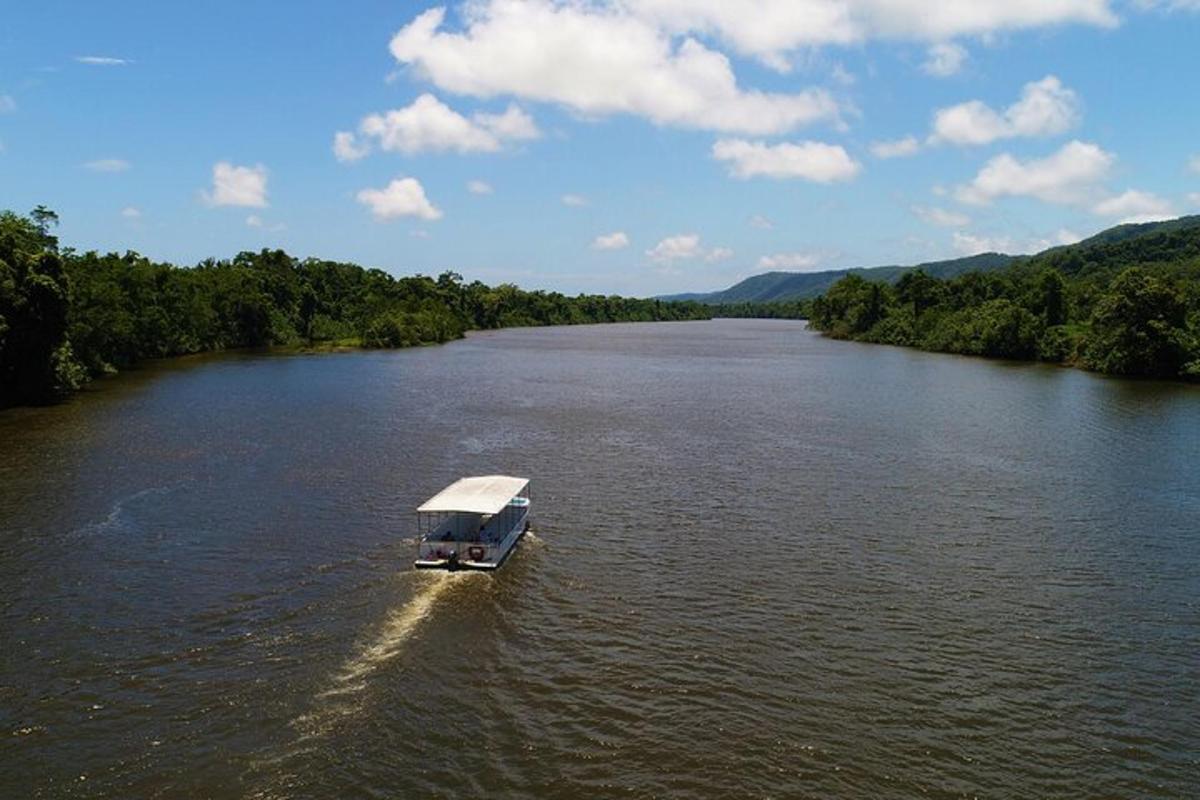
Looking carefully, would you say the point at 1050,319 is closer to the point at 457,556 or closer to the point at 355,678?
the point at 457,556

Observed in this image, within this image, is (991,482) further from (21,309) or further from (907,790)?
(21,309)

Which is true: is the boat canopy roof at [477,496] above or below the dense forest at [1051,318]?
below

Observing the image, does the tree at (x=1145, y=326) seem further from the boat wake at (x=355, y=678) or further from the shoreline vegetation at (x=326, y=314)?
the boat wake at (x=355, y=678)

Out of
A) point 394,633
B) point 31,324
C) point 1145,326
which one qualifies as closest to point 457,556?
point 394,633

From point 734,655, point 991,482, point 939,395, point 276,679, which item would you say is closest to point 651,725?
point 734,655

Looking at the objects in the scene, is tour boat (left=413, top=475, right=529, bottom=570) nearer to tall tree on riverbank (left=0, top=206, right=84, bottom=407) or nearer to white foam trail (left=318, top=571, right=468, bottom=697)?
white foam trail (left=318, top=571, right=468, bottom=697)

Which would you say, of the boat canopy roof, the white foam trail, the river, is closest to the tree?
the river

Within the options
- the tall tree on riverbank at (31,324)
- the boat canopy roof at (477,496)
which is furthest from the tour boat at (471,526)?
the tall tree on riverbank at (31,324)
